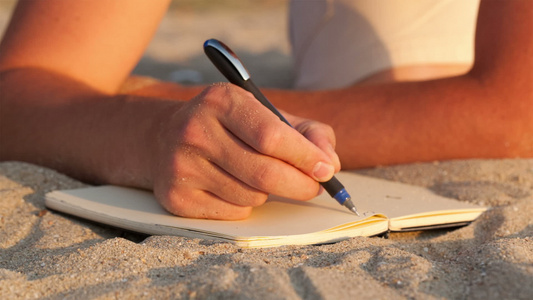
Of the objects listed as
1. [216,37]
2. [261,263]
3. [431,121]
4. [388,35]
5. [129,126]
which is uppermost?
[216,37]

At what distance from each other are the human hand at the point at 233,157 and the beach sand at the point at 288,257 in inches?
3.7

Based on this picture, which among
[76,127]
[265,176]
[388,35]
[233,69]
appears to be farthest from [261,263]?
[388,35]

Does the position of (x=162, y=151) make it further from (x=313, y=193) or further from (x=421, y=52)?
(x=421, y=52)

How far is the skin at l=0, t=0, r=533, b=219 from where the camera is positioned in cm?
109

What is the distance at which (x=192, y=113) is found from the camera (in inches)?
42.8

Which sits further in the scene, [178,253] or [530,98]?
[530,98]

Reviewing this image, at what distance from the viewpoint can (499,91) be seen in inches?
58.3

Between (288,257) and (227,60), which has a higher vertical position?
(227,60)

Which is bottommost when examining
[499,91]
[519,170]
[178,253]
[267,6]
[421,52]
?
[178,253]

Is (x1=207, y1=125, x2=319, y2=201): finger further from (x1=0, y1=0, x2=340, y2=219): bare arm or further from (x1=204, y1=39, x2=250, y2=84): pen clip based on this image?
(x1=204, y1=39, x2=250, y2=84): pen clip

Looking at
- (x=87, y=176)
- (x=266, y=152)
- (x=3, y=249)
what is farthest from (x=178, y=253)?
(x=87, y=176)

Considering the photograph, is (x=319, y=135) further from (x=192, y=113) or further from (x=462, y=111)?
(x=462, y=111)

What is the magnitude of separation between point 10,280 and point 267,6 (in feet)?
17.1

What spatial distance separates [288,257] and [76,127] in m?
0.69
